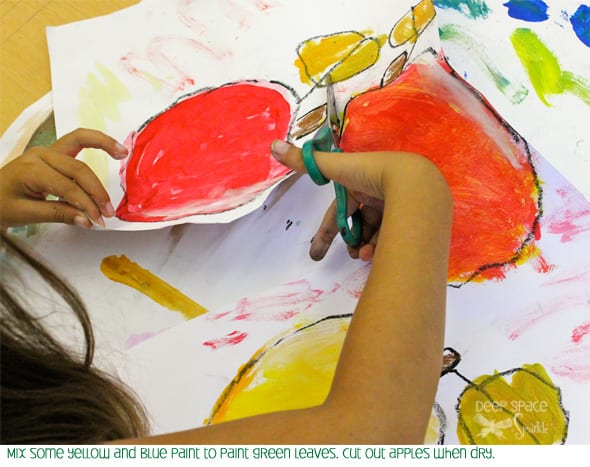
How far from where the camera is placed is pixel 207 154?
0.67 meters

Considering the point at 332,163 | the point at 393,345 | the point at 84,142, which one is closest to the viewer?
the point at 393,345

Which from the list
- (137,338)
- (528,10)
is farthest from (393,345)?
(528,10)

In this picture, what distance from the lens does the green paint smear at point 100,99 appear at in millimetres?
697

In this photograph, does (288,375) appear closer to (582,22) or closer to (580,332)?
(580,332)

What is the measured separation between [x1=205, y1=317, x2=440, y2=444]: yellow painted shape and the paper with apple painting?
14 cm

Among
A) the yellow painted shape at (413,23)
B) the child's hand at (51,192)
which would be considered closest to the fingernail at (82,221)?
the child's hand at (51,192)

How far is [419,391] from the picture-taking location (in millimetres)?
467

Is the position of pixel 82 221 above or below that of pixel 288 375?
above

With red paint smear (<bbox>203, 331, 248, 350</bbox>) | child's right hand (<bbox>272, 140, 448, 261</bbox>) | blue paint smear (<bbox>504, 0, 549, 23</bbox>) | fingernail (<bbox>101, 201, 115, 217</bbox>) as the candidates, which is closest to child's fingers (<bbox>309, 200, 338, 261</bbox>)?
child's right hand (<bbox>272, 140, 448, 261</bbox>)

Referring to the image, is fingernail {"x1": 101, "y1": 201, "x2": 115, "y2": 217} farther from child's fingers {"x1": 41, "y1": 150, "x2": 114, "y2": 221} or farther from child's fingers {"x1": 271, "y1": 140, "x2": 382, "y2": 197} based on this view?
child's fingers {"x1": 271, "y1": 140, "x2": 382, "y2": 197}

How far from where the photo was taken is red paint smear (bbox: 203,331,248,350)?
0.59 m

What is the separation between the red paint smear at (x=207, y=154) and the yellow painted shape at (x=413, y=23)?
0.47 ft

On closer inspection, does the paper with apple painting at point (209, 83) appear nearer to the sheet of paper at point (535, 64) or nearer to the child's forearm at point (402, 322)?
the sheet of paper at point (535, 64)

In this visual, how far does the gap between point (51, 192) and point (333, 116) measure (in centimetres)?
29
